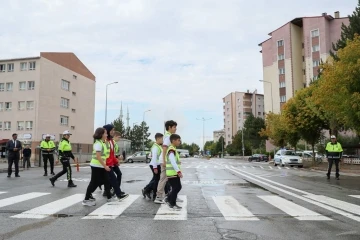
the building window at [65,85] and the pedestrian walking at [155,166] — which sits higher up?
the building window at [65,85]

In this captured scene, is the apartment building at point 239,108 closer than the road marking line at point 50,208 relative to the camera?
No

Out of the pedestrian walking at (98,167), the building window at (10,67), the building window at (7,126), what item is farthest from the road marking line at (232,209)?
the building window at (10,67)

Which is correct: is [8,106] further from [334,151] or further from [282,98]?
[334,151]

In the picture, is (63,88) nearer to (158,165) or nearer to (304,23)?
(304,23)

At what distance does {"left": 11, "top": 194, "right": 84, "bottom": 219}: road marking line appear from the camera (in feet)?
21.0

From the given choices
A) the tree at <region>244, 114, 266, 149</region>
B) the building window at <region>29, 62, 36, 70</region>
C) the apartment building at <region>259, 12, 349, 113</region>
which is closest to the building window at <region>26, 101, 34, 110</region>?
the building window at <region>29, 62, 36, 70</region>

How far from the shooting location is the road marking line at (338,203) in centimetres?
735

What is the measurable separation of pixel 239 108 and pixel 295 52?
184ft

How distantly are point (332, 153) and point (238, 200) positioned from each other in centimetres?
840

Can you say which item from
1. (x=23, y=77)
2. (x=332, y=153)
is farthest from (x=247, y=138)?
(x=332, y=153)

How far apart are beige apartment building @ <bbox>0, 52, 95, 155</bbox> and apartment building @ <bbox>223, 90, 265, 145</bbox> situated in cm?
6836

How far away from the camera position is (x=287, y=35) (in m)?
64.4

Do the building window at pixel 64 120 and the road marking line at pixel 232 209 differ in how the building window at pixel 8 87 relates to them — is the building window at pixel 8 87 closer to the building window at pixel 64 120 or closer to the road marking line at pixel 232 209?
the building window at pixel 64 120

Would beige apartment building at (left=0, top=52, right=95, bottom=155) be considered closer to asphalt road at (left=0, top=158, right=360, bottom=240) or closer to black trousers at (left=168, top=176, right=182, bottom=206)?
asphalt road at (left=0, top=158, right=360, bottom=240)
